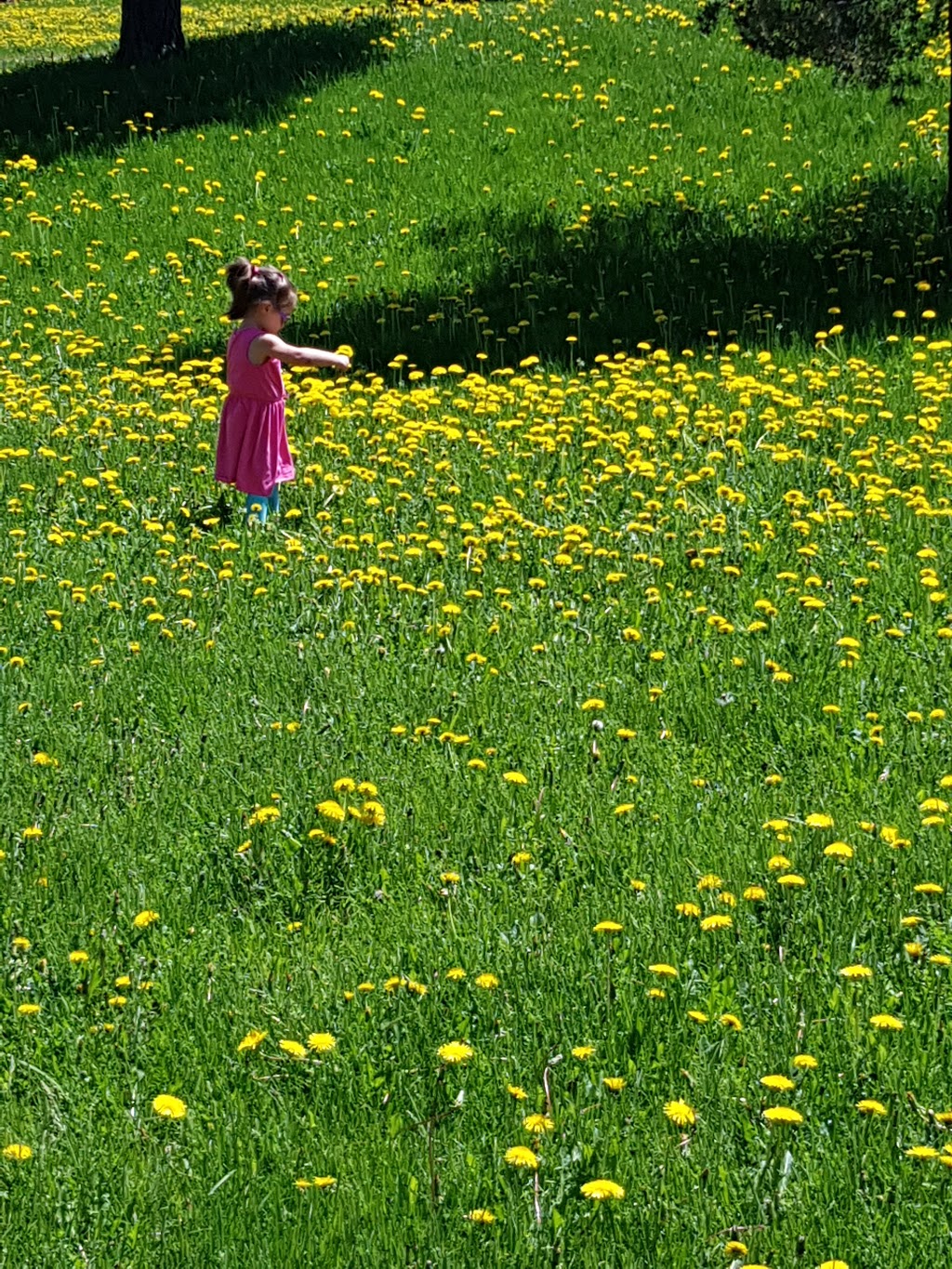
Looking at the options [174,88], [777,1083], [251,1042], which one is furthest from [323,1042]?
[174,88]

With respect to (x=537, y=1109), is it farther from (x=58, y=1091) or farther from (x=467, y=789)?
(x=467, y=789)

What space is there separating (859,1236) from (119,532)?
450cm

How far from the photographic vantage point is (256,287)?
677 centimetres

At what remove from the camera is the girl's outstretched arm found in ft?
20.7

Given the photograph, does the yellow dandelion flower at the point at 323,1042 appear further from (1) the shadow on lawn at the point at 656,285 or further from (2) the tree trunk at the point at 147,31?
(2) the tree trunk at the point at 147,31

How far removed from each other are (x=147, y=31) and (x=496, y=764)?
14439 millimetres

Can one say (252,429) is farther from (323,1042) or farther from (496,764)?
(323,1042)

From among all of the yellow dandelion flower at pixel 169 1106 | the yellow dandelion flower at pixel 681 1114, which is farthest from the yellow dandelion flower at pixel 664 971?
the yellow dandelion flower at pixel 169 1106

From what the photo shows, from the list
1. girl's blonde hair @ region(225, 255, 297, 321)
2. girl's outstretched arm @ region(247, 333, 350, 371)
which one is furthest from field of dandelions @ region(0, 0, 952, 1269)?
girl's blonde hair @ region(225, 255, 297, 321)

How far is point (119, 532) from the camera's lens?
6289 millimetres

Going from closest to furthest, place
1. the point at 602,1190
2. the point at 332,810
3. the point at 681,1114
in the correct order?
the point at 602,1190 → the point at 681,1114 → the point at 332,810

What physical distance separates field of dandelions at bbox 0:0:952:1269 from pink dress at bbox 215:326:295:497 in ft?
0.57

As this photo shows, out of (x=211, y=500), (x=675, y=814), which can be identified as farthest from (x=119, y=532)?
(x=675, y=814)

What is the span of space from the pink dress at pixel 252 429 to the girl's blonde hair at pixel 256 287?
0.39 feet
